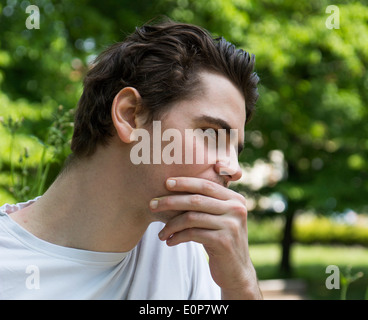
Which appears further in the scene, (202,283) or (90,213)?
(202,283)

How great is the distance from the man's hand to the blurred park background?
5060mm

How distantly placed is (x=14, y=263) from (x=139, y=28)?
43.0 inches

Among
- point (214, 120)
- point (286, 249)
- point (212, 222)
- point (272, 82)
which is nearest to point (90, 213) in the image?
point (212, 222)

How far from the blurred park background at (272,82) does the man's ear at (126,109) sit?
4.78m

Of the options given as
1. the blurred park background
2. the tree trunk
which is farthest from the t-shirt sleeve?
the tree trunk

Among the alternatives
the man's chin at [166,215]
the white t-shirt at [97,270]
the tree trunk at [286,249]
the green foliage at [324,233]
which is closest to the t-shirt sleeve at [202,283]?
the white t-shirt at [97,270]

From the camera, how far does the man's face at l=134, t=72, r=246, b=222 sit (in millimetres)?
1863

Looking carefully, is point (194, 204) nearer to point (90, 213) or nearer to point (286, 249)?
point (90, 213)

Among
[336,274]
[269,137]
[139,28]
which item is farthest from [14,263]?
[269,137]

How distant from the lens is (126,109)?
2.01m

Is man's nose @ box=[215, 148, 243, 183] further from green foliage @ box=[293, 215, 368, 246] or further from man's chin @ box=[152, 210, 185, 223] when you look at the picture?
green foliage @ box=[293, 215, 368, 246]

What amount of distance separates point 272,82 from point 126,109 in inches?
396

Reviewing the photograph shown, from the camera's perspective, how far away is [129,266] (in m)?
2.10
